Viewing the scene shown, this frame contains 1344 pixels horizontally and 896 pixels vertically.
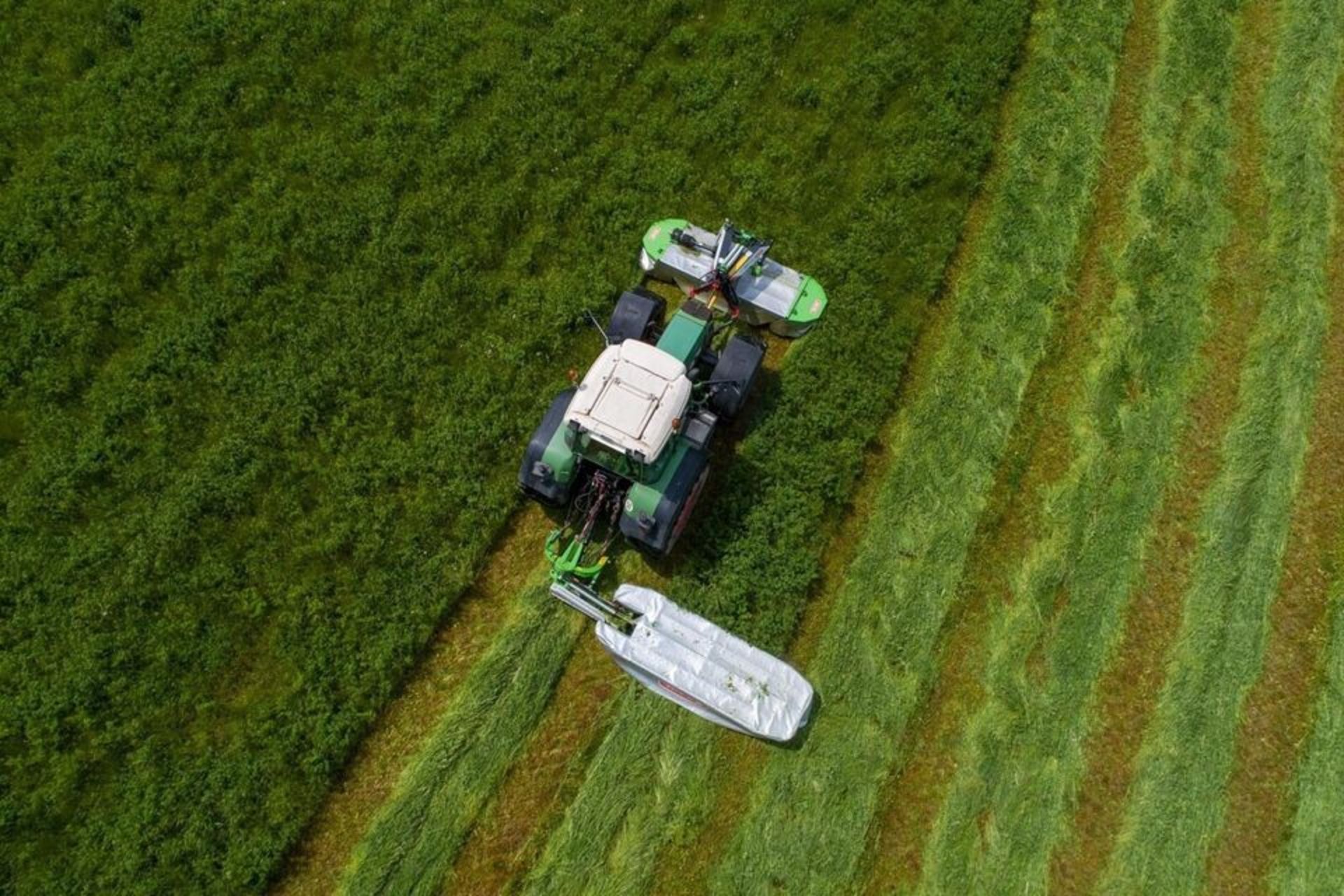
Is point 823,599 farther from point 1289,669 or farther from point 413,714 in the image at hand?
point 1289,669

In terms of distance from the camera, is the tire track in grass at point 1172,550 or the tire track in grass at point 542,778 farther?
the tire track in grass at point 1172,550

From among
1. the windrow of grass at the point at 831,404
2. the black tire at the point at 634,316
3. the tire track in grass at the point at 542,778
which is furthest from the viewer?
the black tire at the point at 634,316

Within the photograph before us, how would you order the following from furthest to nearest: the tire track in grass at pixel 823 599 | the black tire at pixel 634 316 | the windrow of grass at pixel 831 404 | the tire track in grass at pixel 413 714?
the black tire at pixel 634 316
the windrow of grass at pixel 831 404
the tire track in grass at pixel 823 599
the tire track in grass at pixel 413 714

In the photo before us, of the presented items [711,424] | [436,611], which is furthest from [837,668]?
[436,611]

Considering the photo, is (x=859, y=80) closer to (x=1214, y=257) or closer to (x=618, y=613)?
(x=1214, y=257)

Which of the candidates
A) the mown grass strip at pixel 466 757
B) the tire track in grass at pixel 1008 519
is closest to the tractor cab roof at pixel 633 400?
the mown grass strip at pixel 466 757

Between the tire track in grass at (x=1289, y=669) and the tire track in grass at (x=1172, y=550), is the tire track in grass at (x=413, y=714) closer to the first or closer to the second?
the tire track in grass at (x=1172, y=550)

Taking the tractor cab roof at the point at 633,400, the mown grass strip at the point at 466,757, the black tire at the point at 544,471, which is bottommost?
the mown grass strip at the point at 466,757

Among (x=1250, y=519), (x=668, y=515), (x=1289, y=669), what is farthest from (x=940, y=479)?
(x=1289, y=669)
